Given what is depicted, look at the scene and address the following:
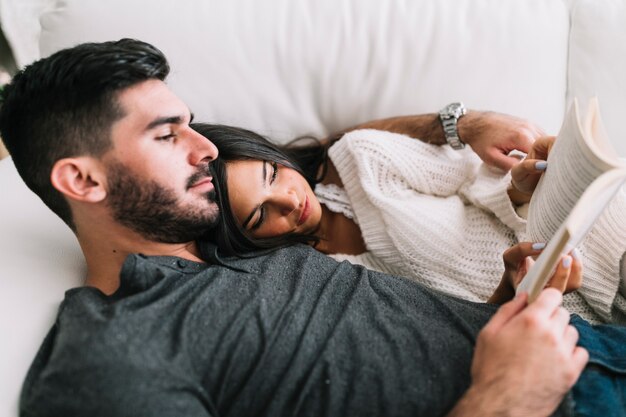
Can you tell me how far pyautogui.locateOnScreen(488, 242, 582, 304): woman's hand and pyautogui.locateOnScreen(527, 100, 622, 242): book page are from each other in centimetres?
3

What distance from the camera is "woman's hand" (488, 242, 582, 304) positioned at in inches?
29.4

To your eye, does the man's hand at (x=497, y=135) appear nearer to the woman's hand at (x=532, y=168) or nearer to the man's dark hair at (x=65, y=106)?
the woman's hand at (x=532, y=168)

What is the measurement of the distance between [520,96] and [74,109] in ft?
3.21

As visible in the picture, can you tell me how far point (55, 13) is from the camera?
1256 mm

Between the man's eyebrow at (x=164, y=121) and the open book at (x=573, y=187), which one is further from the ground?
the man's eyebrow at (x=164, y=121)

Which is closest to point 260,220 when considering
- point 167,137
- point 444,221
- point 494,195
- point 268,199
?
point 268,199

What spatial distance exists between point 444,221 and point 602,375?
43 cm

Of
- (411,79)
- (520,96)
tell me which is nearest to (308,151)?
(411,79)

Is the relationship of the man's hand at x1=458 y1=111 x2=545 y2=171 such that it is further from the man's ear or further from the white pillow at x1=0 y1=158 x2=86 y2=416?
the white pillow at x1=0 y1=158 x2=86 y2=416

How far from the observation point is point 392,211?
112 centimetres

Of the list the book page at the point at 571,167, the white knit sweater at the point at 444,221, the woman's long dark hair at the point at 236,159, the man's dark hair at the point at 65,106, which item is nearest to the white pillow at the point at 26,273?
the man's dark hair at the point at 65,106

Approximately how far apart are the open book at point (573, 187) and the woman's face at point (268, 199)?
49 centimetres

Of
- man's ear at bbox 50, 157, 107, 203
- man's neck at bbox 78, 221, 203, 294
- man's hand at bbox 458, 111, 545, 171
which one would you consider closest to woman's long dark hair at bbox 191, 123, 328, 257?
man's neck at bbox 78, 221, 203, 294

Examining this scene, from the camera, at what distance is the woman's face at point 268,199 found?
108 cm
